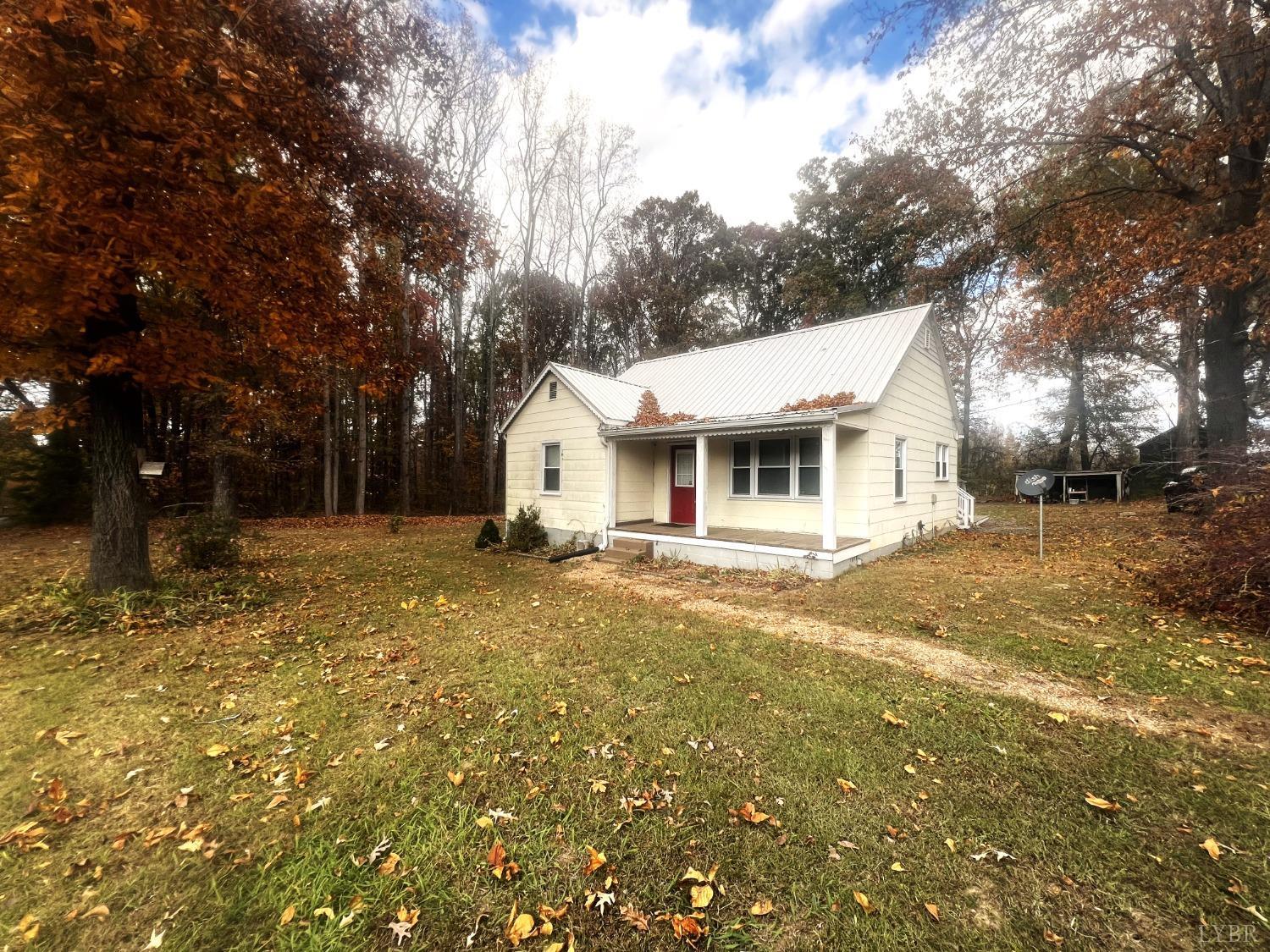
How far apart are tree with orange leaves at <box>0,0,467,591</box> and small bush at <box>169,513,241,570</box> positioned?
1.02 m

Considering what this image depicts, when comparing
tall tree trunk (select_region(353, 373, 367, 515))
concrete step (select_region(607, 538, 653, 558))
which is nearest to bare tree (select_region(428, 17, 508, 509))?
tall tree trunk (select_region(353, 373, 367, 515))

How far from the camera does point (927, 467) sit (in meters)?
12.5

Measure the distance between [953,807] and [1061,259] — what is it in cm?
1425

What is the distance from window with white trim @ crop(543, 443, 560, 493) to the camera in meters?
12.7

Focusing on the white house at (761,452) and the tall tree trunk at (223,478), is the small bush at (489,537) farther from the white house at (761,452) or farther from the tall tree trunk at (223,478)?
the tall tree trunk at (223,478)

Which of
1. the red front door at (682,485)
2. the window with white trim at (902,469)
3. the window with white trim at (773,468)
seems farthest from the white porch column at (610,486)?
the window with white trim at (902,469)

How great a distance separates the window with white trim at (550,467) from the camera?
41.6ft

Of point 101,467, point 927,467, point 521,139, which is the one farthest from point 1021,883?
point 521,139

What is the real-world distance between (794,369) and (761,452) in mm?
2208

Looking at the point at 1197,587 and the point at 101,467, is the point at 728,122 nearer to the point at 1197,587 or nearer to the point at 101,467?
the point at 1197,587

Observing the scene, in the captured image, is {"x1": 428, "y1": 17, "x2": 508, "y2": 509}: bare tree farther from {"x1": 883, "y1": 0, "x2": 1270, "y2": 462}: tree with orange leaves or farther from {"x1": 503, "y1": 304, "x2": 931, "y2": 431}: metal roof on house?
{"x1": 883, "y1": 0, "x2": 1270, "y2": 462}: tree with orange leaves

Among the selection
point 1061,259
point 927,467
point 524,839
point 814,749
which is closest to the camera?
point 524,839

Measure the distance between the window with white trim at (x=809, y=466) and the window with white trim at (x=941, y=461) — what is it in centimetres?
558

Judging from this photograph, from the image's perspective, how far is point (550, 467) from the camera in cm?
1284
